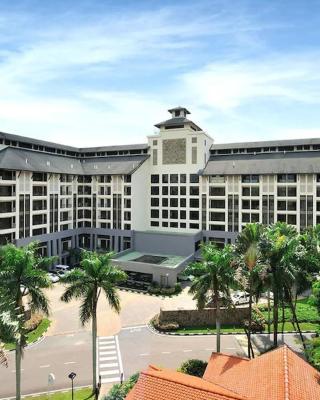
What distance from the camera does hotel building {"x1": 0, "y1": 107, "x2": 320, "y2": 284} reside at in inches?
2320

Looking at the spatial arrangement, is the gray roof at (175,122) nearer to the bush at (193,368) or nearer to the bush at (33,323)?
the bush at (33,323)

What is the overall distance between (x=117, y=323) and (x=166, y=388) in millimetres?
25307

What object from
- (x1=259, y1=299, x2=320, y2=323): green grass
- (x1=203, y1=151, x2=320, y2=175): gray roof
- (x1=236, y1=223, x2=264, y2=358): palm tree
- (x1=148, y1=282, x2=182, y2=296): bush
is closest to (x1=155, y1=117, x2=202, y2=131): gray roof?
(x1=203, y1=151, x2=320, y2=175): gray roof

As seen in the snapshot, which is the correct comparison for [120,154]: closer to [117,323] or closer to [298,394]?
[117,323]

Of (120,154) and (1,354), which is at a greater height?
(120,154)

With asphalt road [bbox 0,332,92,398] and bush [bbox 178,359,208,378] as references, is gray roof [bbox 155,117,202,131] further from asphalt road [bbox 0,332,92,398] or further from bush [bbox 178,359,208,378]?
bush [bbox 178,359,208,378]

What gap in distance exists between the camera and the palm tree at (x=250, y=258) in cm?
2594

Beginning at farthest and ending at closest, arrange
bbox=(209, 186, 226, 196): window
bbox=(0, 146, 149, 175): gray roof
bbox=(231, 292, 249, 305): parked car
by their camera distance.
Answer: bbox=(209, 186, 226, 196): window, bbox=(0, 146, 149, 175): gray roof, bbox=(231, 292, 249, 305): parked car

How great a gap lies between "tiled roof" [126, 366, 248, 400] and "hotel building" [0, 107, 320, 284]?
120 feet

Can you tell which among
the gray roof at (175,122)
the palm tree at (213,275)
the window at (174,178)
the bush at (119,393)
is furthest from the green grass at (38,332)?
the gray roof at (175,122)

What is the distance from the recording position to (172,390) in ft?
51.4

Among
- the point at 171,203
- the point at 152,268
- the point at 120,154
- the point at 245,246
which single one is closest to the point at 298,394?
the point at 245,246

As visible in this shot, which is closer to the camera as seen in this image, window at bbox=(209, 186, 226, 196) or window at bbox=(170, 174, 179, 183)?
window at bbox=(209, 186, 226, 196)

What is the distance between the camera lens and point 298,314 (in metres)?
41.1
